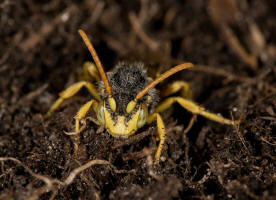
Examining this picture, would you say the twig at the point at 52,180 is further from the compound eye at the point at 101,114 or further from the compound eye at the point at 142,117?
the compound eye at the point at 142,117

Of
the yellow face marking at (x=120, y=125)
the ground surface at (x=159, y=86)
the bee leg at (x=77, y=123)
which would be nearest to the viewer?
the ground surface at (x=159, y=86)

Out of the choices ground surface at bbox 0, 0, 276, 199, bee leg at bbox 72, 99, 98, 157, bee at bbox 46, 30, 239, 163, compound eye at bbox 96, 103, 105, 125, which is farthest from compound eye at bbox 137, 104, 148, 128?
bee leg at bbox 72, 99, 98, 157

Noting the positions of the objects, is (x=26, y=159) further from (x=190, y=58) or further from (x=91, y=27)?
(x=190, y=58)

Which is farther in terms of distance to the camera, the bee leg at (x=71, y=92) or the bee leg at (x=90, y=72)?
the bee leg at (x=90, y=72)

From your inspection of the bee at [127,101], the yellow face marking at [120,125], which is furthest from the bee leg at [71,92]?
the yellow face marking at [120,125]

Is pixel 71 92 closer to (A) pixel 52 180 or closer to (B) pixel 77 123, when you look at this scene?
(B) pixel 77 123

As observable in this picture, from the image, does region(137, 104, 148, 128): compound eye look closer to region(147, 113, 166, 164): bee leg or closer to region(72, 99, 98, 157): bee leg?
region(147, 113, 166, 164): bee leg
